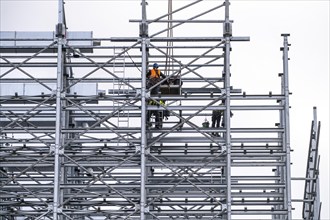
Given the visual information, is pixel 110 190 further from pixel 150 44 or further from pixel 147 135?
pixel 150 44

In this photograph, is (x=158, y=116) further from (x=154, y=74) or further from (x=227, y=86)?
(x=227, y=86)

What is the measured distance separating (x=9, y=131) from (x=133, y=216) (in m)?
4.53

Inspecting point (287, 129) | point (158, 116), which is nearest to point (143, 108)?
point (158, 116)

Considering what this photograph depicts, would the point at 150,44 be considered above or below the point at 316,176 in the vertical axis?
above

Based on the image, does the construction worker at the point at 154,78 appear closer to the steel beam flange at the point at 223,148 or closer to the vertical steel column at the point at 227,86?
the vertical steel column at the point at 227,86

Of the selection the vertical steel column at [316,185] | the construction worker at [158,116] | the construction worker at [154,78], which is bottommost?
the vertical steel column at [316,185]

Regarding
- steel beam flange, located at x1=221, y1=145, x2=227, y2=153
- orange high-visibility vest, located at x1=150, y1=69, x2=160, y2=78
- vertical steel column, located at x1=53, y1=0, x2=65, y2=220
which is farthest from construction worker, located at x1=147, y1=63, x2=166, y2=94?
steel beam flange, located at x1=221, y1=145, x2=227, y2=153

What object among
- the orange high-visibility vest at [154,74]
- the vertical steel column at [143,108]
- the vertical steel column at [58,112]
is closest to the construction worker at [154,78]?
the orange high-visibility vest at [154,74]

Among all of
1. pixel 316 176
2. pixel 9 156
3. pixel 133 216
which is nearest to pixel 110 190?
pixel 133 216

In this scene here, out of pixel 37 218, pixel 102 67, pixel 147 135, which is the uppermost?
pixel 102 67

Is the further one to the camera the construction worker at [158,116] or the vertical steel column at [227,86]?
the construction worker at [158,116]

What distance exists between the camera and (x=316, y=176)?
3372 centimetres

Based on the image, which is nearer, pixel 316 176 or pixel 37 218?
pixel 37 218

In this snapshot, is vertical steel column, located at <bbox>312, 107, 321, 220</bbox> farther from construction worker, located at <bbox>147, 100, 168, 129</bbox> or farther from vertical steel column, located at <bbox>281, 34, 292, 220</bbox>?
construction worker, located at <bbox>147, 100, 168, 129</bbox>
